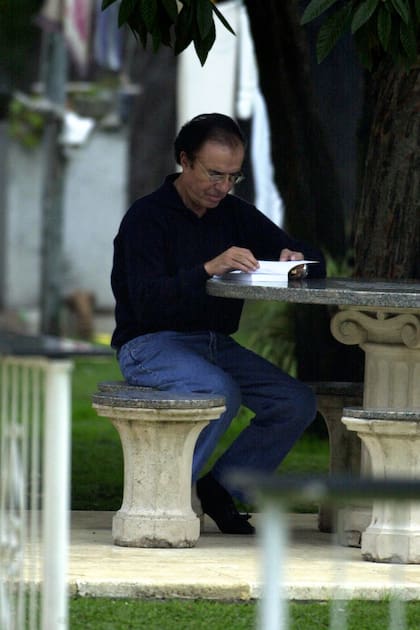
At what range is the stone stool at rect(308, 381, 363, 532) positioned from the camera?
6.23 m

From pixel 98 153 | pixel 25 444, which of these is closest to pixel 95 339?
pixel 98 153

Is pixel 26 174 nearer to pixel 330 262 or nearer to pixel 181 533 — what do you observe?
pixel 330 262

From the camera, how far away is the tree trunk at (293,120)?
27.4 feet

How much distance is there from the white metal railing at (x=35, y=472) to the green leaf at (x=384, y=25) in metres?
2.08

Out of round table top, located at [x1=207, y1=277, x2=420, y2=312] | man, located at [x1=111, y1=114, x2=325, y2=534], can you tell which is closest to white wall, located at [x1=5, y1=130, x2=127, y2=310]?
man, located at [x1=111, y1=114, x2=325, y2=534]

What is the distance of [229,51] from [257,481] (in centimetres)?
896

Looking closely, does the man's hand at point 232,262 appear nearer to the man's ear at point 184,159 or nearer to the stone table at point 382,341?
the stone table at point 382,341

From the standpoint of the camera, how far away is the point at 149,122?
2470cm

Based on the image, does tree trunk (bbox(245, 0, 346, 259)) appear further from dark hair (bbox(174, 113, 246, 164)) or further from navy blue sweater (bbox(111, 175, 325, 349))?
dark hair (bbox(174, 113, 246, 164))


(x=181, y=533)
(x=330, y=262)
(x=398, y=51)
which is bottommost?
(x=181, y=533)

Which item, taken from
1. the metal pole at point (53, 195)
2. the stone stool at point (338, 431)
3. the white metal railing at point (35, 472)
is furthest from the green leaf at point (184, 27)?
the metal pole at point (53, 195)

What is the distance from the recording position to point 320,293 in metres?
5.21

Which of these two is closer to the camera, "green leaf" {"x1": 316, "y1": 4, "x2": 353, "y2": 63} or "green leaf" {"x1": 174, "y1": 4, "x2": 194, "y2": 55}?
"green leaf" {"x1": 316, "y1": 4, "x2": 353, "y2": 63}

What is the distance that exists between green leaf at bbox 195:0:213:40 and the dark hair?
0.95 ft
